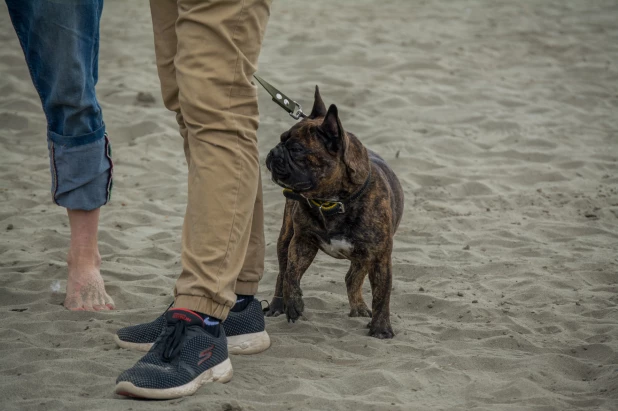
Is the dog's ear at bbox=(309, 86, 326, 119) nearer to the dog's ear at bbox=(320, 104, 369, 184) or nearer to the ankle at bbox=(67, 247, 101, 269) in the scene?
the dog's ear at bbox=(320, 104, 369, 184)

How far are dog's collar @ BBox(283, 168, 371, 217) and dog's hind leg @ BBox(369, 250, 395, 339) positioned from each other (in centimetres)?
34

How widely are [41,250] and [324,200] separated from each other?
83.9 inches

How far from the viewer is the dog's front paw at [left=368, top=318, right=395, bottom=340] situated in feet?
13.9

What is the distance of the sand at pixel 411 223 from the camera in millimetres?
3539

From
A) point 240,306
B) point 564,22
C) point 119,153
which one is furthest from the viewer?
point 564,22

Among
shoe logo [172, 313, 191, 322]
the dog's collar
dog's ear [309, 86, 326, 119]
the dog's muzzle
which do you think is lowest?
shoe logo [172, 313, 191, 322]

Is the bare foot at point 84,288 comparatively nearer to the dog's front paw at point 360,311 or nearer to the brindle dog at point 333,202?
the brindle dog at point 333,202

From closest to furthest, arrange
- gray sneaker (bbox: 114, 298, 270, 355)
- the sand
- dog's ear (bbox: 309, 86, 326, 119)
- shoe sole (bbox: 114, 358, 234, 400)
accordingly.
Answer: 1. shoe sole (bbox: 114, 358, 234, 400)
2. the sand
3. gray sneaker (bbox: 114, 298, 270, 355)
4. dog's ear (bbox: 309, 86, 326, 119)

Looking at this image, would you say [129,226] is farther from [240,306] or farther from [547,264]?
[547,264]

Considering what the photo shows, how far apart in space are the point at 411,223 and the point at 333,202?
6.74 ft

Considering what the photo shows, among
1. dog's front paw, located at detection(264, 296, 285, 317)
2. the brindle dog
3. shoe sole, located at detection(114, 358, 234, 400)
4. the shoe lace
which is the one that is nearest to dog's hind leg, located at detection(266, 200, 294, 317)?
dog's front paw, located at detection(264, 296, 285, 317)

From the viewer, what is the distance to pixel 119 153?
729cm

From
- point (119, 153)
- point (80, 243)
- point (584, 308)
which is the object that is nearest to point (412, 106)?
point (119, 153)

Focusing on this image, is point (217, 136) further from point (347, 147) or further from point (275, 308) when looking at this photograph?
point (275, 308)
